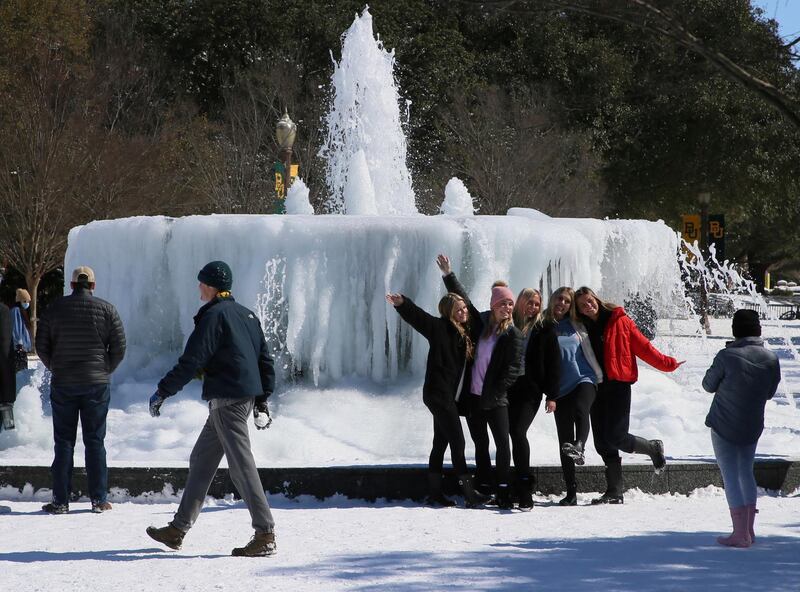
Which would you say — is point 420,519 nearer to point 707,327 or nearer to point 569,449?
point 569,449

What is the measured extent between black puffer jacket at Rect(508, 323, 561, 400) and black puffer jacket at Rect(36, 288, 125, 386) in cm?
263

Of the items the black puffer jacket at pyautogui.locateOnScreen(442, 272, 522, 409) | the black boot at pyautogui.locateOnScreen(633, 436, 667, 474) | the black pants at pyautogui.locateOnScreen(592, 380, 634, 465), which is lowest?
the black boot at pyautogui.locateOnScreen(633, 436, 667, 474)

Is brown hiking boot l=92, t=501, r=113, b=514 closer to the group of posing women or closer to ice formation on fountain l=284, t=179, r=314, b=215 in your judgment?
the group of posing women

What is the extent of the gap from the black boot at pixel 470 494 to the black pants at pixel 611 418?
85 centimetres

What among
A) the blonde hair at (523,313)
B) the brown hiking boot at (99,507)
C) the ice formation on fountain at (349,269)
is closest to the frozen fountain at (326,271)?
the ice formation on fountain at (349,269)

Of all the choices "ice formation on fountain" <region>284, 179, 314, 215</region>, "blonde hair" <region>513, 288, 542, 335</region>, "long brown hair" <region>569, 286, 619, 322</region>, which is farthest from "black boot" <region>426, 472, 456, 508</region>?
"ice formation on fountain" <region>284, 179, 314, 215</region>

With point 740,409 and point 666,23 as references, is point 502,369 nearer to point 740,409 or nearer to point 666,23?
point 740,409

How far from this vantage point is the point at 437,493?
29.0ft

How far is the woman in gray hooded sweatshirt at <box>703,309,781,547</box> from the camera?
23.9 feet

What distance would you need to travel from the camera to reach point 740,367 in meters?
7.32

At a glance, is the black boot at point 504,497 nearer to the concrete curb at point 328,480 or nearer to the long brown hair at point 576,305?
the concrete curb at point 328,480

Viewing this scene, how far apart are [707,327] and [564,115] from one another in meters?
11.0

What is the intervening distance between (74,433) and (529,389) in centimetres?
296

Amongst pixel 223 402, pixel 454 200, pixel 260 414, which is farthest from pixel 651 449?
pixel 454 200
